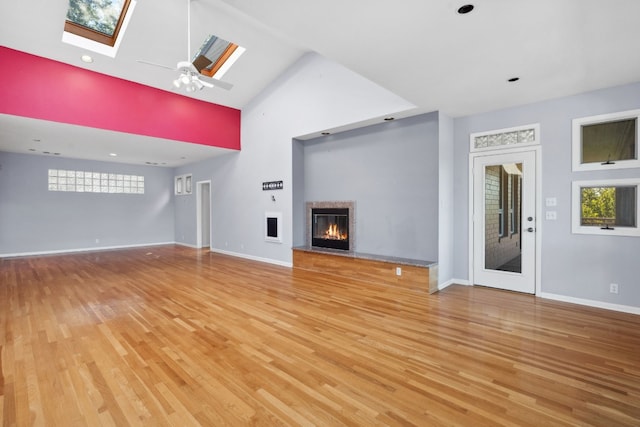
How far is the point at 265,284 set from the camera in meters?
4.93

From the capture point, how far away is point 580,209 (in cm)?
376

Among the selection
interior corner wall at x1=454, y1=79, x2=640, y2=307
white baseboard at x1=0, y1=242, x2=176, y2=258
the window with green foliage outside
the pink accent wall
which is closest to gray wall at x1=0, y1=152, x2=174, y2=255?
white baseboard at x1=0, y1=242, x2=176, y2=258

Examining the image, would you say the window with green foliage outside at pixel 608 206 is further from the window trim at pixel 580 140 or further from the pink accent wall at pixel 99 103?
the pink accent wall at pixel 99 103

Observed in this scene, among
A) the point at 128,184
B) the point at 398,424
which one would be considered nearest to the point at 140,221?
the point at 128,184

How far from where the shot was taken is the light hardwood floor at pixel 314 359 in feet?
5.96

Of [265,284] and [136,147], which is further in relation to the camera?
[136,147]

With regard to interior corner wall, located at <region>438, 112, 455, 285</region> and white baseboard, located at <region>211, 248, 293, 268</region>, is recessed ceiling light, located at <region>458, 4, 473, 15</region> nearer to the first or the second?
interior corner wall, located at <region>438, 112, 455, 285</region>

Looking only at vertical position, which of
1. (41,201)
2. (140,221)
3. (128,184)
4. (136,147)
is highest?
(136,147)

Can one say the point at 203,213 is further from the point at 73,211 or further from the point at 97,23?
the point at 97,23

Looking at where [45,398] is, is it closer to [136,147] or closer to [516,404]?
[516,404]

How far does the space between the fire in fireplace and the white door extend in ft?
7.55

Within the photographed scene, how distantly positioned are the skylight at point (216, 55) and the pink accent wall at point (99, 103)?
0.85m

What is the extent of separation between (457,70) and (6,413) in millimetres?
4592

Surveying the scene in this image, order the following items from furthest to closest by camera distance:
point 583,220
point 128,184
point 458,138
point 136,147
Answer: point 128,184
point 136,147
point 458,138
point 583,220
